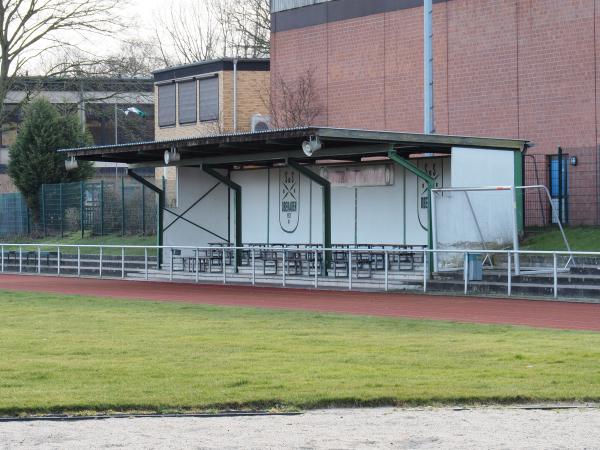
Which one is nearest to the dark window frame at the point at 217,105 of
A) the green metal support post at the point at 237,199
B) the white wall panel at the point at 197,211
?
the white wall panel at the point at 197,211

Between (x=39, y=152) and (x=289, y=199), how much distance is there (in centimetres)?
1981

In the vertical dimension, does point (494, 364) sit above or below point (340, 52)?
below

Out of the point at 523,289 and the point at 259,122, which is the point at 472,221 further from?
the point at 259,122

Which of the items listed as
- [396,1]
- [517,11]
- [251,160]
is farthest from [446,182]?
[396,1]

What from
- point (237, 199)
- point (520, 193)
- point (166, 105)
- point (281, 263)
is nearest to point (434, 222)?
point (520, 193)

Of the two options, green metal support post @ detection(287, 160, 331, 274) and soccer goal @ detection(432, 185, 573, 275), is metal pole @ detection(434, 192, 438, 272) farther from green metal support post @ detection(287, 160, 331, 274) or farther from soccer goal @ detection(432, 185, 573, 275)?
green metal support post @ detection(287, 160, 331, 274)

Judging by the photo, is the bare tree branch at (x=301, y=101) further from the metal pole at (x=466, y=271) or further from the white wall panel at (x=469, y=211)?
the metal pole at (x=466, y=271)

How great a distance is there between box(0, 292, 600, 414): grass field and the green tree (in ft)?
105

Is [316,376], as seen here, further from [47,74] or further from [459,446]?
[47,74]

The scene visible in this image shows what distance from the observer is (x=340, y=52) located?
1578 inches

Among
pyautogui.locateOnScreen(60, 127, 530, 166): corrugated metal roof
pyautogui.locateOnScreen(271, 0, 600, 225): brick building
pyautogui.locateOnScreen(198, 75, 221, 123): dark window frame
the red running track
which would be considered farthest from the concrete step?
pyautogui.locateOnScreen(198, 75, 221, 123): dark window frame

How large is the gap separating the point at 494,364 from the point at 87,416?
4786 millimetres

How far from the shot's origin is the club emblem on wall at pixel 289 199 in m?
33.2

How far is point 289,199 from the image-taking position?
3356 centimetres
